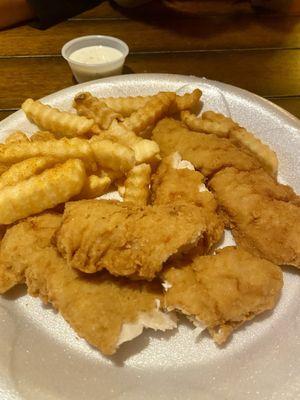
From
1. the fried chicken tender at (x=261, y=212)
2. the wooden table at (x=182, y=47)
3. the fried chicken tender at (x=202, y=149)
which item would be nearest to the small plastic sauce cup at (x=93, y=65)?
the wooden table at (x=182, y=47)

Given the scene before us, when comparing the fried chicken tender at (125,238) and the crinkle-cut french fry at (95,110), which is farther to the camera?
the crinkle-cut french fry at (95,110)

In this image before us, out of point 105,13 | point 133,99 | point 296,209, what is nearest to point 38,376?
point 296,209

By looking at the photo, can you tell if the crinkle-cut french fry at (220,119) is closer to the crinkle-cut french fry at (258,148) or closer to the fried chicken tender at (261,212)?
the crinkle-cut french fry at (258,148)

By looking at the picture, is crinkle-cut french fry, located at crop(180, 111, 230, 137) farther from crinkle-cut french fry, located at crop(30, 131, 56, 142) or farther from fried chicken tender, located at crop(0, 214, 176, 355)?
fried chicken tender, located at crop(0, 214, 176, 355)

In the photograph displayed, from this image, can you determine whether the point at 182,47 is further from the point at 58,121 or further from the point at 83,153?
the point at 83,153

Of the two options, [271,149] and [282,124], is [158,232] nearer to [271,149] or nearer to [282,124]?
[271,149]

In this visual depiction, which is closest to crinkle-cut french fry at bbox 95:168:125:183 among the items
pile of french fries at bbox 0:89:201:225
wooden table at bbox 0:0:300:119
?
pile of french fries at bbox 0:89:201:225
